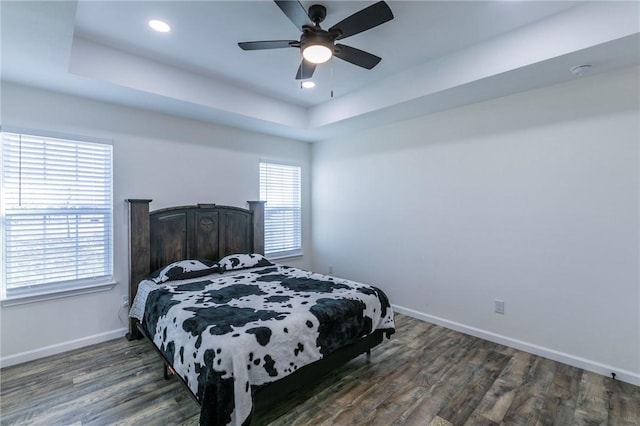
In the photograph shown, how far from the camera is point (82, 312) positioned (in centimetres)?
316

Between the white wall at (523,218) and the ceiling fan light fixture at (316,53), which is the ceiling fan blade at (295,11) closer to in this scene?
the ceiling fan light fixture at (316,53)

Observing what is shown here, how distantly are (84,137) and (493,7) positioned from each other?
3927mm

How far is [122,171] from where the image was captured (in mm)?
3404

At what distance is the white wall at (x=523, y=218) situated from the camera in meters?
2.57

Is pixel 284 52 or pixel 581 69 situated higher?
pixel 284 52

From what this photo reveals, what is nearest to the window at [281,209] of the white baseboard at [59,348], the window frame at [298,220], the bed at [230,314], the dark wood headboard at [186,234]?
the window frame at [298,220]

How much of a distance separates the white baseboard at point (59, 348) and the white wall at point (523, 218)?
328 centimetres

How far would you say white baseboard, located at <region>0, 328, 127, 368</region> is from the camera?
2770mm

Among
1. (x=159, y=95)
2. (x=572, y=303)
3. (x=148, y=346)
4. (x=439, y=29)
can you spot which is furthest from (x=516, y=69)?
(x=148, y=346)

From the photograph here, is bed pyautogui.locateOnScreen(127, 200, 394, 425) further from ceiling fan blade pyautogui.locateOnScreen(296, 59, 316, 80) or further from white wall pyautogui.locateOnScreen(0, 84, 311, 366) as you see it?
ceiling fan blade pyautogui.locateOnScreen(296, 59, 316, 80)

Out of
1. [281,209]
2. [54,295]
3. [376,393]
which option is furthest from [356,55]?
[54,295]

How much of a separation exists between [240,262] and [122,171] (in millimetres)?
1688

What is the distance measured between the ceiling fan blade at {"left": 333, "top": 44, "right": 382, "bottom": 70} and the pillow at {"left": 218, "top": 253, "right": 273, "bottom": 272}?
2.61 meters

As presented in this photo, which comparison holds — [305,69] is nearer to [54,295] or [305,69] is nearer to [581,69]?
[581,69]
